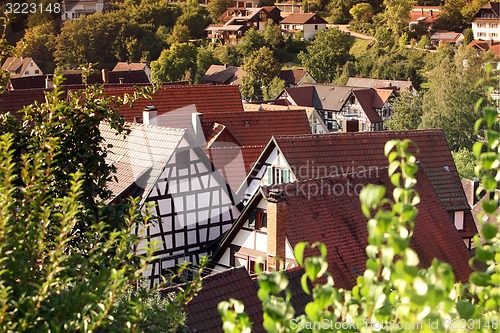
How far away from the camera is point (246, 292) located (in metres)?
11.2

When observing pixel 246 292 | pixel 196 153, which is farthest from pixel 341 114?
pixel 246 292

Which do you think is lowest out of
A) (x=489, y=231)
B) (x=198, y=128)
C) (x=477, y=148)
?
(x=198, y=128)

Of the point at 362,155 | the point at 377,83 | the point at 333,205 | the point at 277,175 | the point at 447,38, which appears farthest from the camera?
the point at 447,38

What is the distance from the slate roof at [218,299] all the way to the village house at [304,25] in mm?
85530

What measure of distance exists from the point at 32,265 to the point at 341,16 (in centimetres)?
10004

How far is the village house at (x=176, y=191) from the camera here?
16.2 m

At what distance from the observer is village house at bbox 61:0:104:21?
98594mm

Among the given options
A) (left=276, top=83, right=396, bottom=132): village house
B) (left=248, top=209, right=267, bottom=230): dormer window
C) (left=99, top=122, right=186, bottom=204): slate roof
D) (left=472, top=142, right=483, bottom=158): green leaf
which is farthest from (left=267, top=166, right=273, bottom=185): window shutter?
(left=276, top=83, right=396, bottom=132): village house

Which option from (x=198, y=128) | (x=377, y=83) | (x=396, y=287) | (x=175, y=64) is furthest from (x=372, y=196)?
(x=175, y=64)

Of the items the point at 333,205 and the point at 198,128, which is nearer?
the point at 333,205

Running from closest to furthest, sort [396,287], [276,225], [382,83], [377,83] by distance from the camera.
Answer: [396,287], [276,225], [382,83], [377,83]

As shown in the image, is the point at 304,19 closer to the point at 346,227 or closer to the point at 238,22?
the point at 238,22

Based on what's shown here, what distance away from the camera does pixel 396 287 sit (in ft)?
11.9

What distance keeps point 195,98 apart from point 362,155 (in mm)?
10287
